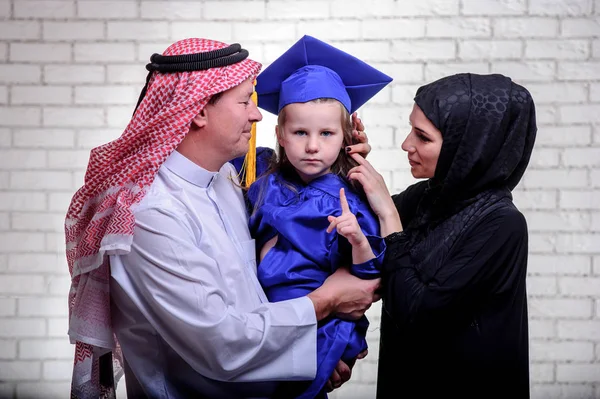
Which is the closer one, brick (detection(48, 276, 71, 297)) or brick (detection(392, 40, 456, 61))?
brick (detection(392, 40, 456, 61))

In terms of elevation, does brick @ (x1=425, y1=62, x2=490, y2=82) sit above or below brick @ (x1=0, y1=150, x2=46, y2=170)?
above

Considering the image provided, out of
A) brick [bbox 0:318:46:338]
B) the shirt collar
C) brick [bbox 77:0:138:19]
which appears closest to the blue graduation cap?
the shirt collar

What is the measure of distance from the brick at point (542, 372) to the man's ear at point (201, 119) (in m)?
3.00

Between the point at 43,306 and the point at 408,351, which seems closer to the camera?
the point at 408,351

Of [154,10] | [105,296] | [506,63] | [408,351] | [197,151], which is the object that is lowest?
[408,351]

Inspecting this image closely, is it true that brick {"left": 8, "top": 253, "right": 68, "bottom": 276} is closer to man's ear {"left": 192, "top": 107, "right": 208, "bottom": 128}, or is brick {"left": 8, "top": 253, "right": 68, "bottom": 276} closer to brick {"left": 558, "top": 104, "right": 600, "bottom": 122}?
man's ear {"left": 192, "top": 107, "right": 208, "bottom": 128}

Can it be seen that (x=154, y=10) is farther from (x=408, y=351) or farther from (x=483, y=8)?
(x=408, y=351)

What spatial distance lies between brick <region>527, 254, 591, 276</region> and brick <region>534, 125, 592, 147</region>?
0.65 m

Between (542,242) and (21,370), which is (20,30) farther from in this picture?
(542,242)

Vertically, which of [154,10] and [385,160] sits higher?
[154,10]

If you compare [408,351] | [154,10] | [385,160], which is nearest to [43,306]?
[154,10]

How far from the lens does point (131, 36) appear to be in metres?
4.32

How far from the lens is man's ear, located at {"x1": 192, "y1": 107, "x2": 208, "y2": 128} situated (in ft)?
7.15

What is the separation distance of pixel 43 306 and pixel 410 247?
2.93 metres
